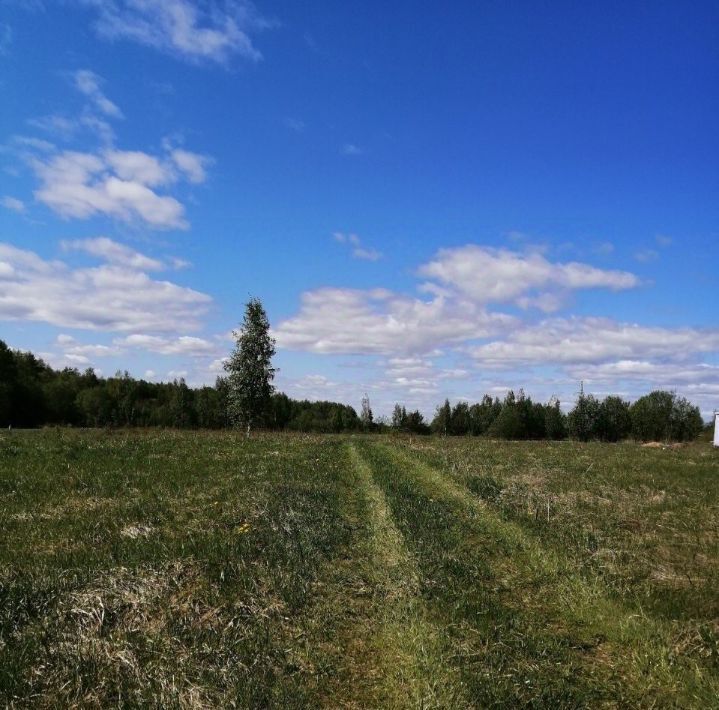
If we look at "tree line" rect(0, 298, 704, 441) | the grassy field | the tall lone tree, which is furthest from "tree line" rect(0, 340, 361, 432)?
the grassy field

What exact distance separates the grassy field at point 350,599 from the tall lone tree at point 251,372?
39005 millimetres

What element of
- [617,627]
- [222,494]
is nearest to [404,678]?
[617,627]

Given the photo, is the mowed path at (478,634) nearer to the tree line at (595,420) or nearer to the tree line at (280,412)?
the tree line at (280,412)

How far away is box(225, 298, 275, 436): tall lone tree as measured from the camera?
5784 cm

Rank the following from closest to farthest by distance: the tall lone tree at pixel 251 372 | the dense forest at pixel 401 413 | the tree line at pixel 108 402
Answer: the tall lone tree at pixel 251 372, the tree line at pixel 108 402, the dense forest at pixel 401 413

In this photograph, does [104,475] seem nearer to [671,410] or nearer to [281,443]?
[281,443]

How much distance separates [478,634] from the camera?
777 centimetres

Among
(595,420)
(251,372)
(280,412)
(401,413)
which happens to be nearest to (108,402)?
(280,412)

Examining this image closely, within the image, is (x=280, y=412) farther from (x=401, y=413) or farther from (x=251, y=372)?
(x=251, y=372)

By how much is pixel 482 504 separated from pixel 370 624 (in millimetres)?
9699

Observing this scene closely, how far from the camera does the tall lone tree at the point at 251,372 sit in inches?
2277

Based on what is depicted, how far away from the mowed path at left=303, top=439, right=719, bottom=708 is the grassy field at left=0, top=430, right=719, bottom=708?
0.03 meters

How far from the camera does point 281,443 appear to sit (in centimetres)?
4216

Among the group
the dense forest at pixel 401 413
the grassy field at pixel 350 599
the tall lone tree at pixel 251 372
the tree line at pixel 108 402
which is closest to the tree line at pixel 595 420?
the dense forest at pixel 401 413
